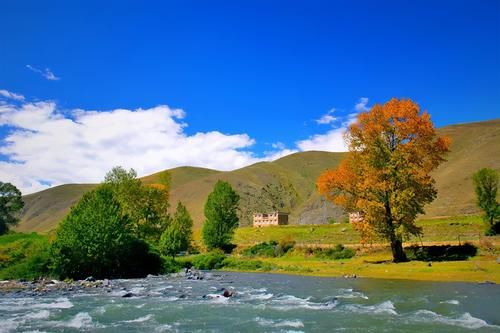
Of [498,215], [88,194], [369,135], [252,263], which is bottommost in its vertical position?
[252,263]

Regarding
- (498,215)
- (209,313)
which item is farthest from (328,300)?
(498,215)

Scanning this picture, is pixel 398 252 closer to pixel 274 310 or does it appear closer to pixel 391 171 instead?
pixel 391 171

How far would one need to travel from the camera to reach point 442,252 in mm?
43750

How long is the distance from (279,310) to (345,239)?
58.6 m

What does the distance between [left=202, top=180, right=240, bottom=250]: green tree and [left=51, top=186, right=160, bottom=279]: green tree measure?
39.1 metres

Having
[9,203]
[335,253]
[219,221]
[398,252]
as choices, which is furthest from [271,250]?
[9,203]

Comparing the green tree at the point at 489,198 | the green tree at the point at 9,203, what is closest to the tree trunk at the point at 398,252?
the green tree at the point at 489,198

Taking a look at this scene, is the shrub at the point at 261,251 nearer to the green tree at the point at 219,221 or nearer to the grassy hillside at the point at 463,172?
the green tree at the point at 219,221

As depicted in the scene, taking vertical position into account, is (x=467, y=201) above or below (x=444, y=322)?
above

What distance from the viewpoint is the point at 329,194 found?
45.5m

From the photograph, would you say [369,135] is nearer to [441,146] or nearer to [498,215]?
[441,146]

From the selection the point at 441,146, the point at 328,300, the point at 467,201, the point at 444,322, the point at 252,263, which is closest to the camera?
the point at 444,322

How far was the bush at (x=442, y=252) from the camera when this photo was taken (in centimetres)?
4150

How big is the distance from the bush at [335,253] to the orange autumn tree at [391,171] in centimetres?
1222
